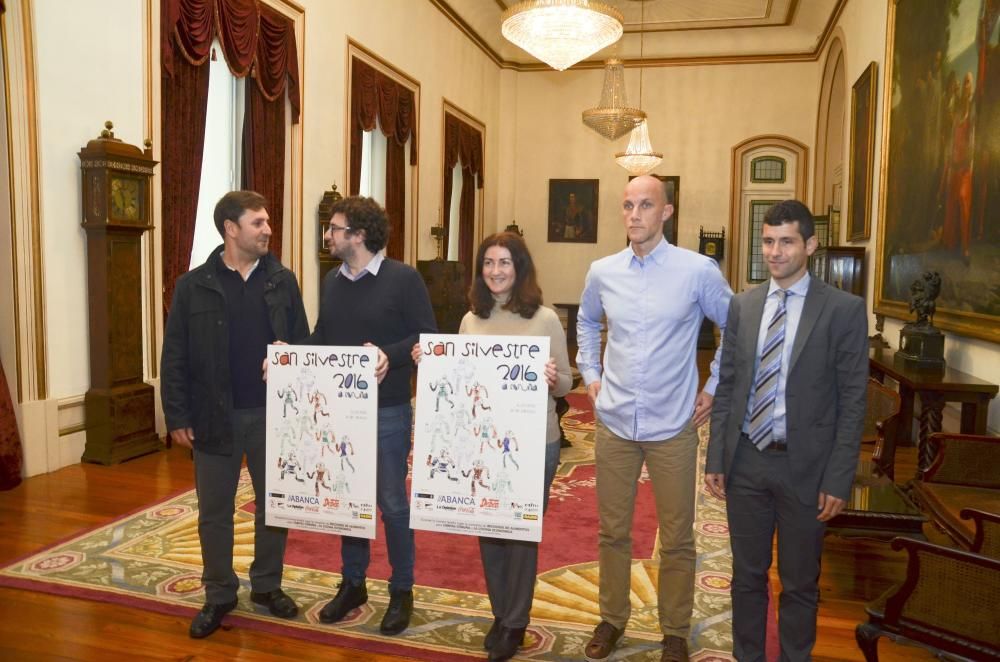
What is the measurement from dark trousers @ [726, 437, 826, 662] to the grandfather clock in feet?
16.0

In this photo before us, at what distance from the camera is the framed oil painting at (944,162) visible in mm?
5221

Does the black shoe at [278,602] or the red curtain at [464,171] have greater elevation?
the red curtain at [464,171]

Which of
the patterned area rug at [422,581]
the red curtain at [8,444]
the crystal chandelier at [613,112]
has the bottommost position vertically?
the patterned area rug at [422,581]

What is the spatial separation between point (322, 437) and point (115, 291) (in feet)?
12.3

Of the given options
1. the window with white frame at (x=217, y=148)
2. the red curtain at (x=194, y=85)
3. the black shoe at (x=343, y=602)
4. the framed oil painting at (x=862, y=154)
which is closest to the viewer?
the black shoe at (x=343, y=602)

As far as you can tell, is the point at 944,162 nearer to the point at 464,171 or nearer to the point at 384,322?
the point at 384,322

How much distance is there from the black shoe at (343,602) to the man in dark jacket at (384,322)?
231 mm

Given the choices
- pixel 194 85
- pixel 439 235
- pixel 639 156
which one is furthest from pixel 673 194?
pixel 194 85

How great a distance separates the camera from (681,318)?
2906mm

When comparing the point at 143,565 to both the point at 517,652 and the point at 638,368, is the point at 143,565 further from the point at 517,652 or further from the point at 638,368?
the point at 638,368

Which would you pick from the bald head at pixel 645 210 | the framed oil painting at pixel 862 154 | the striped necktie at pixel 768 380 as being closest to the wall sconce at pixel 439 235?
the framed oil painting at pixel 862 154

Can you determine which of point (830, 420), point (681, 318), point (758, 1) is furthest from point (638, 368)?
point (758, 1)

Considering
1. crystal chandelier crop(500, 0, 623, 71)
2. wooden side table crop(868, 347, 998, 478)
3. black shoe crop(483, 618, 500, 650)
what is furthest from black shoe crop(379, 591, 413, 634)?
crystal chandelier crop(500, 0, 623, 71)

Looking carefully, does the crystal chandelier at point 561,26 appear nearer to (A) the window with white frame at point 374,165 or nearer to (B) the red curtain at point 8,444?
(A) the window with white frame at point 374,165
